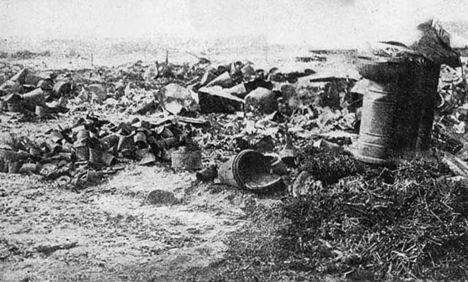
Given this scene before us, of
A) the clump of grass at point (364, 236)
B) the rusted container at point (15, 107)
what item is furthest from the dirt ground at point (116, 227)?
the rusted container at point (15, 107)

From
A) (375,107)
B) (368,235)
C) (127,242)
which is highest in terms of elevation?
(375,107)

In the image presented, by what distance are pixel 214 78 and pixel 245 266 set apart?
22.2 feet

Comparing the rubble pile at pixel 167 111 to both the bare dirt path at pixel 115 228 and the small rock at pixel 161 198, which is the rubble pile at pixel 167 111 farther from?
the small rock at pixel 161 198

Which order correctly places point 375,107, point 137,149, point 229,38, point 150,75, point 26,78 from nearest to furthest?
1. point 375,107
2. point 137,149
3. point 26,78
4. point 150,75
5. point 229,38

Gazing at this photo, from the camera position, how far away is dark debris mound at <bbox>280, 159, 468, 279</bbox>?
11.2 ft

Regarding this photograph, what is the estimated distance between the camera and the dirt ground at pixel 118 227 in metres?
3.50

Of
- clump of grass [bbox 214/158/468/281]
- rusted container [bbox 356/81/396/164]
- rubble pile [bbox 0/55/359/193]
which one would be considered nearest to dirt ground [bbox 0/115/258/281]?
clump of grass [bbox 214/158/468/281]

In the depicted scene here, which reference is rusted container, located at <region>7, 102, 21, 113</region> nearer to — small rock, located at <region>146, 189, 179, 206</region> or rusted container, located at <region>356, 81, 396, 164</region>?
small rock, located at <region>146, 189, 179, 206</region>

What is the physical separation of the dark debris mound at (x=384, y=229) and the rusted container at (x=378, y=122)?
94cm

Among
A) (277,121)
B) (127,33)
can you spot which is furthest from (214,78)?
(127,33)

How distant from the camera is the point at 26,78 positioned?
9.68m

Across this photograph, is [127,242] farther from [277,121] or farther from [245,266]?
[277,121]

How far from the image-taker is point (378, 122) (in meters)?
5.14

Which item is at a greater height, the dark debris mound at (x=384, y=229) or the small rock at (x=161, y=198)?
the dark debris mound at (x=384, y=229)
